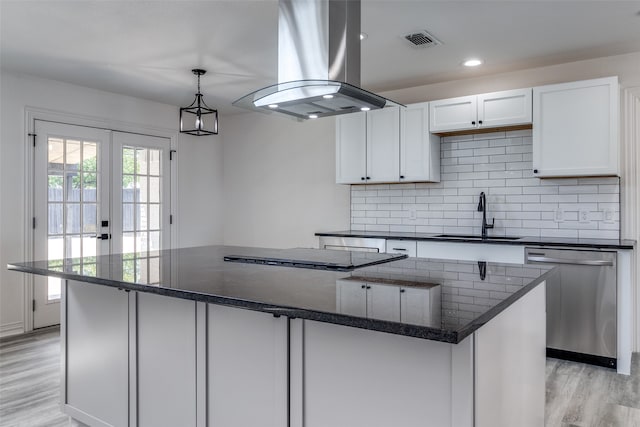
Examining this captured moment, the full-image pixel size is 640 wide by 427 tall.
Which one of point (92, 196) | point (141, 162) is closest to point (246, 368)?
point (92, 196)

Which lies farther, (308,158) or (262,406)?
(308,158)

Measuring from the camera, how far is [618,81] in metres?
3.68

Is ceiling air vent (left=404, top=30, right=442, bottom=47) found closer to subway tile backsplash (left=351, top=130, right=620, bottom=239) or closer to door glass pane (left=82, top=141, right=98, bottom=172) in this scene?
subway tile backsplash (left=351, top=130, right=620, bottom=239)

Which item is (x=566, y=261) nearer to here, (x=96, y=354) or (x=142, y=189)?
(x=96, y=354)

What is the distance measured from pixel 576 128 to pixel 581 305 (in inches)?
54.4

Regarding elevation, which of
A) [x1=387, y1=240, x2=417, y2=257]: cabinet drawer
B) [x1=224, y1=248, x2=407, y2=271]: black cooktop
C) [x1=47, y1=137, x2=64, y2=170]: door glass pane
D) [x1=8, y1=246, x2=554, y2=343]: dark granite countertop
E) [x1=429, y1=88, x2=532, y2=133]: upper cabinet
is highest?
[x1=429, y1=88, x2=532, y2=133]: upper cabinet

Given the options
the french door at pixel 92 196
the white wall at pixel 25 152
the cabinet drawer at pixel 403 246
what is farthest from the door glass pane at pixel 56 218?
the cabinet drawer at pixel 403 246

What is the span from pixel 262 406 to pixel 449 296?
819 millimetres

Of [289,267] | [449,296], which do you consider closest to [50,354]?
[289,267]

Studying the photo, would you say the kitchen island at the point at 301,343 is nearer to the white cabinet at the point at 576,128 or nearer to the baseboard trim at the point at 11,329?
the white cabinet at the point at 576,128

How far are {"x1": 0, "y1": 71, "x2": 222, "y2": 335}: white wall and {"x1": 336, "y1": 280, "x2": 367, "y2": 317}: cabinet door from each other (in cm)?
395

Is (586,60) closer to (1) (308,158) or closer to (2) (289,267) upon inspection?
(1) (308,158)

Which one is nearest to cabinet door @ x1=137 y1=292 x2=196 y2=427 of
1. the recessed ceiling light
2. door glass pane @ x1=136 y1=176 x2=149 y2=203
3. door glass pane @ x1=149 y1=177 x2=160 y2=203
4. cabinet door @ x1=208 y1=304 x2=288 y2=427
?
cabinet door @ x1=208 y1=304 x2=288 y2=427

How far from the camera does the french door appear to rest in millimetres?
4453
